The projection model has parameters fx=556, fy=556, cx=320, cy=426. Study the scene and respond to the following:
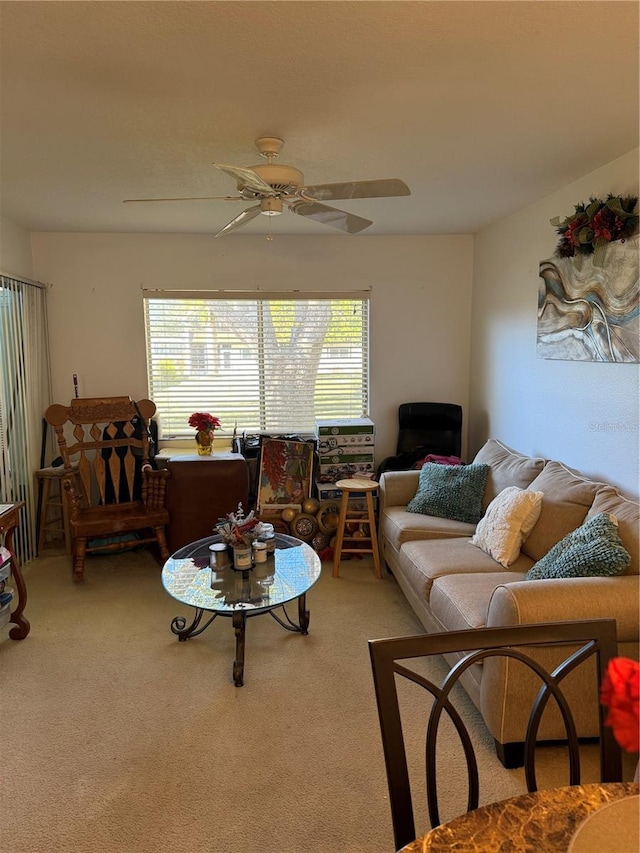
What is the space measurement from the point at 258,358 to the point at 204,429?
851 millimetres

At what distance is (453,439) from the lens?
4578 mm

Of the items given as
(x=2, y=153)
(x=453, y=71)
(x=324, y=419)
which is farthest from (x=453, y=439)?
(x=2, y=153)

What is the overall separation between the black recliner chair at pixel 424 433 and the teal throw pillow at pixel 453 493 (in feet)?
2.94

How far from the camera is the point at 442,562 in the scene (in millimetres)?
2840

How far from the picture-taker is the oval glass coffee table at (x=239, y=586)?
256cm

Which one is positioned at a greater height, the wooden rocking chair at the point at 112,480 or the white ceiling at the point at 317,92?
the white ceiling at the point at 317,92

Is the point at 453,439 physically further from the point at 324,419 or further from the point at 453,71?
the point at 453,71

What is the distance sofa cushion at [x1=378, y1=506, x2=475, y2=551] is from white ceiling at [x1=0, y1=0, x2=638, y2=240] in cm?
197

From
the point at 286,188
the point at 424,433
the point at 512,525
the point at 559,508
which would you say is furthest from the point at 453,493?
the point at 286,188

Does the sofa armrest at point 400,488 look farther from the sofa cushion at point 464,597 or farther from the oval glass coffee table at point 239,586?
the sofa cushion at point 464,597

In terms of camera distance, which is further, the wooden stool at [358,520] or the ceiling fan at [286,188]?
the wooden stool at [358,520]

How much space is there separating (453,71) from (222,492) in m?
2.96

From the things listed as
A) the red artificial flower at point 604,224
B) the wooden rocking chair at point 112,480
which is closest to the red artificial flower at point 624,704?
the red artificial flower at point 604,224

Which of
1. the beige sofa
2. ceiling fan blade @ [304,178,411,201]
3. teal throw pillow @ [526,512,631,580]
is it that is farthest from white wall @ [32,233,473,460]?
teal throw pillow @ [526,512,631,580]
